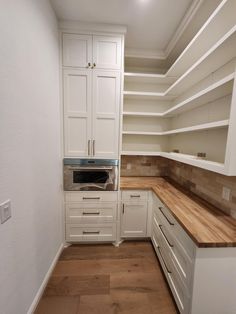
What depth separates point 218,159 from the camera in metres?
1.61

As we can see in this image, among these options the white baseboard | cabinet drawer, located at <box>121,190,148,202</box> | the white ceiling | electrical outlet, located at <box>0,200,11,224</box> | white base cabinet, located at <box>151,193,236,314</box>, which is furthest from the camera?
cabinet drawer, located at <box>121,190,148,202</box>

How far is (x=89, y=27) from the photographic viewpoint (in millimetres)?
1933

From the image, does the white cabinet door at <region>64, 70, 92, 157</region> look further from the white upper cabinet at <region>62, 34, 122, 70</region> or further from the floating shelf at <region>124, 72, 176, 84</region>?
the floating shelf at <region>124, 72, 176, 84</region>

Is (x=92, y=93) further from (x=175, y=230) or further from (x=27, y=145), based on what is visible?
(x=175, y=230)

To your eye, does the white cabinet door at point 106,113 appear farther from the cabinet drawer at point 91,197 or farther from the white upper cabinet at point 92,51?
the cabinet drawer at point 91,197

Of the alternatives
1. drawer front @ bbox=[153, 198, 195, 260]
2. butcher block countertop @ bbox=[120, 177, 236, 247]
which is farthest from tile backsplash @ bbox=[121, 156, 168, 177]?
drawer front @ bbox=[153, 198, 195, 260]

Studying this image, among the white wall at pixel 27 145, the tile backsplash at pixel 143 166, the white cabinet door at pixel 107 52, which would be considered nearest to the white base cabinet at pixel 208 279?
the white wall at pixel 27 145

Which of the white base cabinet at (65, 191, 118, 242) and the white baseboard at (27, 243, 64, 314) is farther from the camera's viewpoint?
the white base cabinet at (65, 191, 118, 242)

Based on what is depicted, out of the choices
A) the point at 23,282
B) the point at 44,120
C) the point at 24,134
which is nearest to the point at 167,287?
the point at 23,282

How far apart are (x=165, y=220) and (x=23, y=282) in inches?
53.7

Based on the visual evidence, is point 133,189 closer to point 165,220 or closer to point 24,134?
point 165,220

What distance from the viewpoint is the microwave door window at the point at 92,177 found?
2150 mm

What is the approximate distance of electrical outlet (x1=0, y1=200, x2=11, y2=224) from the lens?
972 millimetres

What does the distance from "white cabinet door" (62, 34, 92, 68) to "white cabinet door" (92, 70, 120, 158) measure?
196 mm
